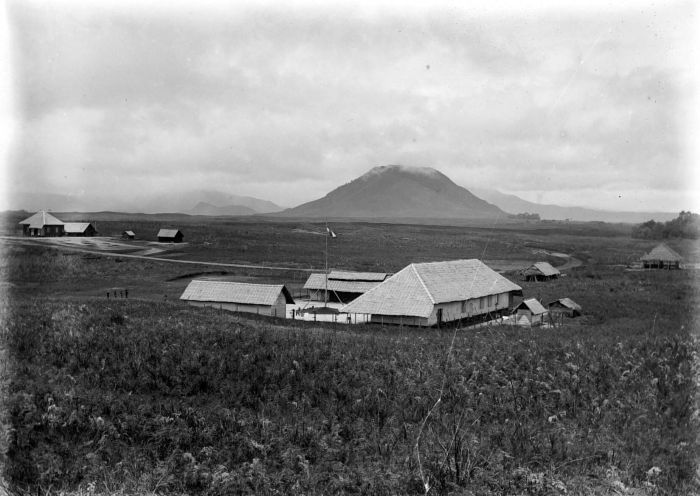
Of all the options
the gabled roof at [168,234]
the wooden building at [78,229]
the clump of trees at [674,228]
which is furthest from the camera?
the gabled roof at [168,234]

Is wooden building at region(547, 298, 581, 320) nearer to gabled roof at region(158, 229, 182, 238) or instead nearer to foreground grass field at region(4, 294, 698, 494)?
foreground grass field at region(4, 294, 698, 494)

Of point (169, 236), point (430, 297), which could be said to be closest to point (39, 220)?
point (169, 236)

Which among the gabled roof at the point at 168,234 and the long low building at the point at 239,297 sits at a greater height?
the gabled roof at the point at 168,234

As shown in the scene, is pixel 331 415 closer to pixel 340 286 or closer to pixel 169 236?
pixel 340 286

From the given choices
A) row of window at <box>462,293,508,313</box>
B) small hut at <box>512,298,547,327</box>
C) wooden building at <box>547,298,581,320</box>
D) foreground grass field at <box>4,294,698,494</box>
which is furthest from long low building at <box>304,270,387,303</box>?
foreground grass field at <box>4,294,698,494</box>

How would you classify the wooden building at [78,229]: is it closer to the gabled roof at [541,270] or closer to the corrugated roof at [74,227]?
the corrugated roof at [74,227]

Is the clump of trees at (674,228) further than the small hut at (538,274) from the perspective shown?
Yes

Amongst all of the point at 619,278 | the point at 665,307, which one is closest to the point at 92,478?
the point at 665,307

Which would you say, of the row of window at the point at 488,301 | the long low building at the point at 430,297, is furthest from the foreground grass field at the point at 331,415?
the row of window at the point at 488,301
